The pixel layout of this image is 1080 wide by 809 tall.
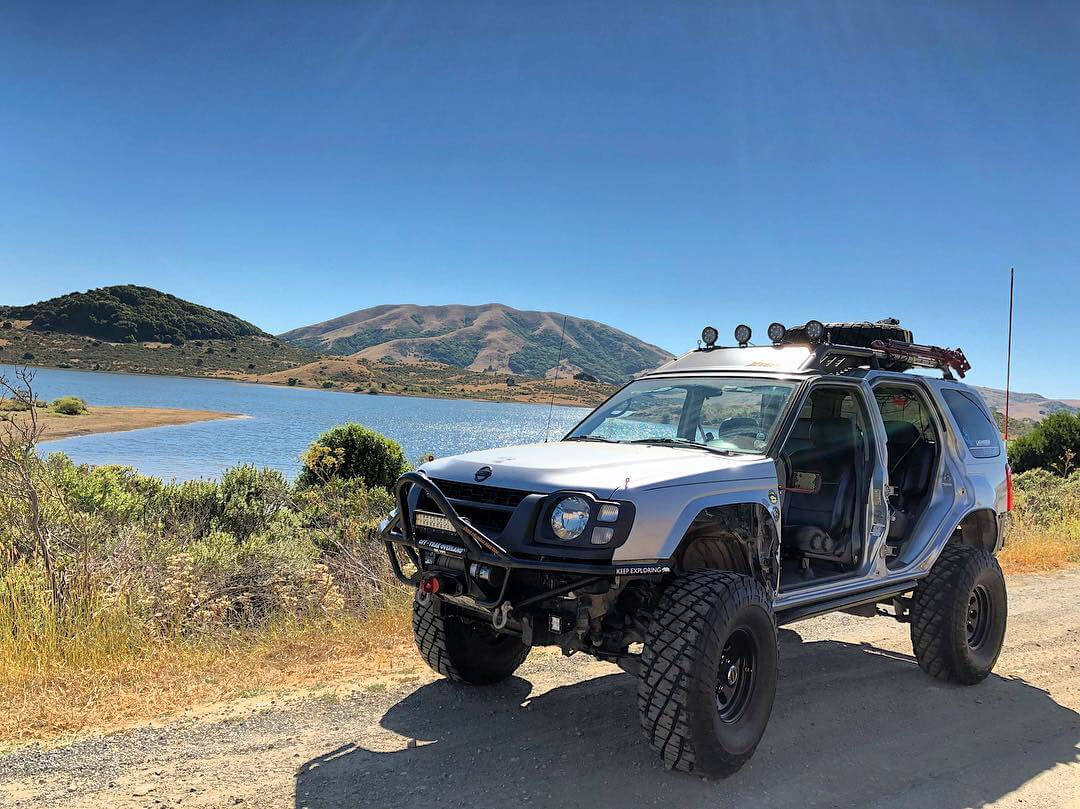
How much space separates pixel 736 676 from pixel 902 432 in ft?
9.99

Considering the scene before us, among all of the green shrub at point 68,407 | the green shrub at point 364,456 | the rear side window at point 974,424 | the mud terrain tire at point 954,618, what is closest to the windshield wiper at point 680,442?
the mud terrain tire at point 954,618

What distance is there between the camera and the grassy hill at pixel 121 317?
101812 millimetres

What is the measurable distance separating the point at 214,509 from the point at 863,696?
9489 mm

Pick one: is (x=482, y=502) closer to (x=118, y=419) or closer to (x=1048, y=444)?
(x=1048, y=444)

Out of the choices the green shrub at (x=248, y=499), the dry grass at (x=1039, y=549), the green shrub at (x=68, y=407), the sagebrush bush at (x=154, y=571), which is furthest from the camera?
the green shrub at (x=68, y=407)

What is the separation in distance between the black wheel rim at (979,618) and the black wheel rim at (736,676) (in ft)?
8.89

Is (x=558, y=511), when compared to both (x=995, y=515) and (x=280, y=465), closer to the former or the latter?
(x=995, y=515)

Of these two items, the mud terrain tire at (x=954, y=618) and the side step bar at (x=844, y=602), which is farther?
the mud terrain tire at (x=954, y=618)

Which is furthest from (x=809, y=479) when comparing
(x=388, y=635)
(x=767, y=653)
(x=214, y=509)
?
(x=214, y=509)

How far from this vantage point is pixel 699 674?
390 cm

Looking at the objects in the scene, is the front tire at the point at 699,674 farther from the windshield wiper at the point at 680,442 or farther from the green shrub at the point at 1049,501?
the green shrub at the point at 1049,501

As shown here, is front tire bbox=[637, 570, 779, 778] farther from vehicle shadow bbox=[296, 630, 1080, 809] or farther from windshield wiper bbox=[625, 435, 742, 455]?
windshield wiper bbox=[625, 435, 742, 455]

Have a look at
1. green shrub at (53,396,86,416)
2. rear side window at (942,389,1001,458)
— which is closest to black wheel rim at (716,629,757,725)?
rear side window at (942,389,1001,458)

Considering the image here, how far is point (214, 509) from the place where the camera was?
12.0 metres
